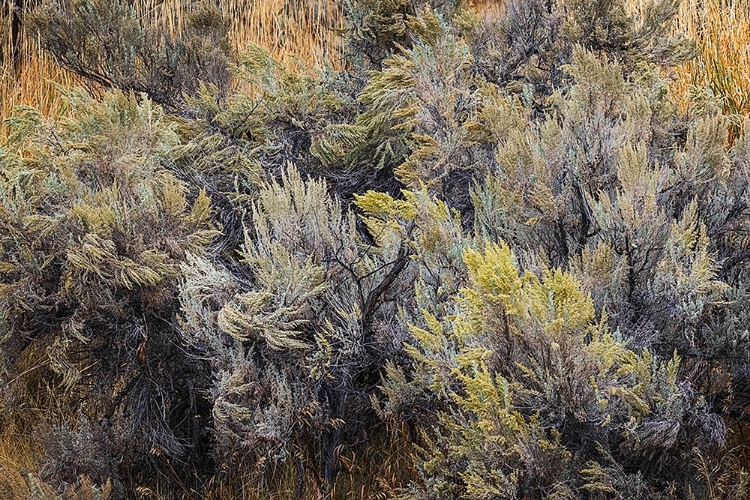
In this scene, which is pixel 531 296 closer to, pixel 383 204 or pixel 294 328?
pixel 383 204

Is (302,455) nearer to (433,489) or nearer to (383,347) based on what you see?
(383,347)

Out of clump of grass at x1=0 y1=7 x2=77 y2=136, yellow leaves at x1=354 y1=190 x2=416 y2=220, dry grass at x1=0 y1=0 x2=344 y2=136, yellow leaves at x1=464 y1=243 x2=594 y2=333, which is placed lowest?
clump of grass at x1=0 y1=7 x2=77 y2=136

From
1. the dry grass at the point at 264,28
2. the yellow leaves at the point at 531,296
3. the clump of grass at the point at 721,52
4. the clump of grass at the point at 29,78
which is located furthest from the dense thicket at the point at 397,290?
the dry grass at the point at 264,28

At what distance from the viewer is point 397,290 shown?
2.92 meters

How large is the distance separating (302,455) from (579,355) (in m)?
1.28

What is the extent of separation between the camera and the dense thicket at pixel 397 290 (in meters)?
2.23

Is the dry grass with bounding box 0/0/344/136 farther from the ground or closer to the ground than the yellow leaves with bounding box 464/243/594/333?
closer to the ground

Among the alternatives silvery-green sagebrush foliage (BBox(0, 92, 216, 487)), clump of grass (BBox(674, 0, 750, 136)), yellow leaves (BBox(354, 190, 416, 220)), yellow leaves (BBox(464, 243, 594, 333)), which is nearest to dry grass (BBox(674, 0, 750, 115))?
clump of grass (BBox(674, 0, 750, 136))

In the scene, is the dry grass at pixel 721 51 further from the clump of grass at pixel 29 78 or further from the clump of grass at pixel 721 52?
the clump of grass at pixel 29 78

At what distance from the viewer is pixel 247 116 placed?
371 centimetres

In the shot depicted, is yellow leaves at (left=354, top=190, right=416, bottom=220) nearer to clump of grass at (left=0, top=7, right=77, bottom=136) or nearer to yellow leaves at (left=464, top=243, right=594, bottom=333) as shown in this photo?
yellow leaves at (left=464, top=243, right=594, bottom=333)

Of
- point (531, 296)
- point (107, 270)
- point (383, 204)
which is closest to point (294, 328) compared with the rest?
point (383, 204)

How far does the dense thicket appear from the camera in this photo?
87.7 inches

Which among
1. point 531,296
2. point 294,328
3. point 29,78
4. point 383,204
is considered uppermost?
point 531,296
